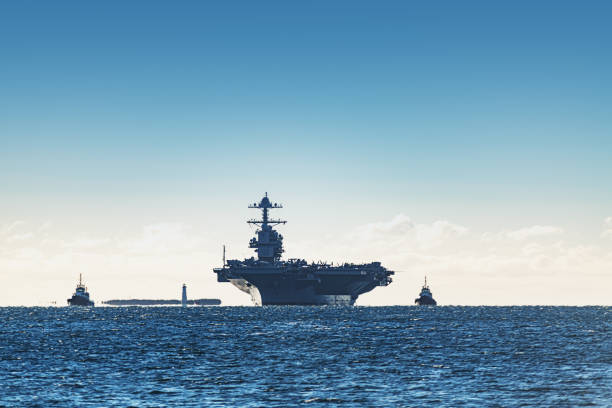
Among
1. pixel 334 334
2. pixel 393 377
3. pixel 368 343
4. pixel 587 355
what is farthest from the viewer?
pixel 334 334

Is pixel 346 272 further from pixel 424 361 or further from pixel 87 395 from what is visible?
pixel 87 395

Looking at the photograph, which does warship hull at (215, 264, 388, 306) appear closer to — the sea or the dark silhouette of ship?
the dark silhouette of ship

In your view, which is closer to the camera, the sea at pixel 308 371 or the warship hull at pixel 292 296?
the sea at pixel 308 371

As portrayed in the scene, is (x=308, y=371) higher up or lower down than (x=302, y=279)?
lower down

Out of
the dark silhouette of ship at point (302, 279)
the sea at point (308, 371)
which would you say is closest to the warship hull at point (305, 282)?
the dark silhouette of ship at point (302, 279)

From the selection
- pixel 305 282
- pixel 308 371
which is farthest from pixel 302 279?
pixel 308 371

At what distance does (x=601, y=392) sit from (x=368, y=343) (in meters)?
39.1

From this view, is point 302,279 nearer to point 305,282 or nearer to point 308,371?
point 305,282

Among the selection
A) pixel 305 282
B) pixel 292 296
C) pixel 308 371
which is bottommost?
pixel 308 371

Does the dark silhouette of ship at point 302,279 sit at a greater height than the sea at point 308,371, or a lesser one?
greater

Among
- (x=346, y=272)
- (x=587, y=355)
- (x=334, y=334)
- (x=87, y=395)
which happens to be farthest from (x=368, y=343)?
(x=346, y=272)

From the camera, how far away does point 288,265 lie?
189 meters

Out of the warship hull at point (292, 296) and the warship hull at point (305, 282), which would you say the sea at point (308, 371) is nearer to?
the warship hull at point (305, 282)

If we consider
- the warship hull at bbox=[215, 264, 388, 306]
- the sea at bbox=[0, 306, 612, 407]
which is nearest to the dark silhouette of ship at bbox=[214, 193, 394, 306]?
the warship hull at bbox=[215, 264, 388, 306]
